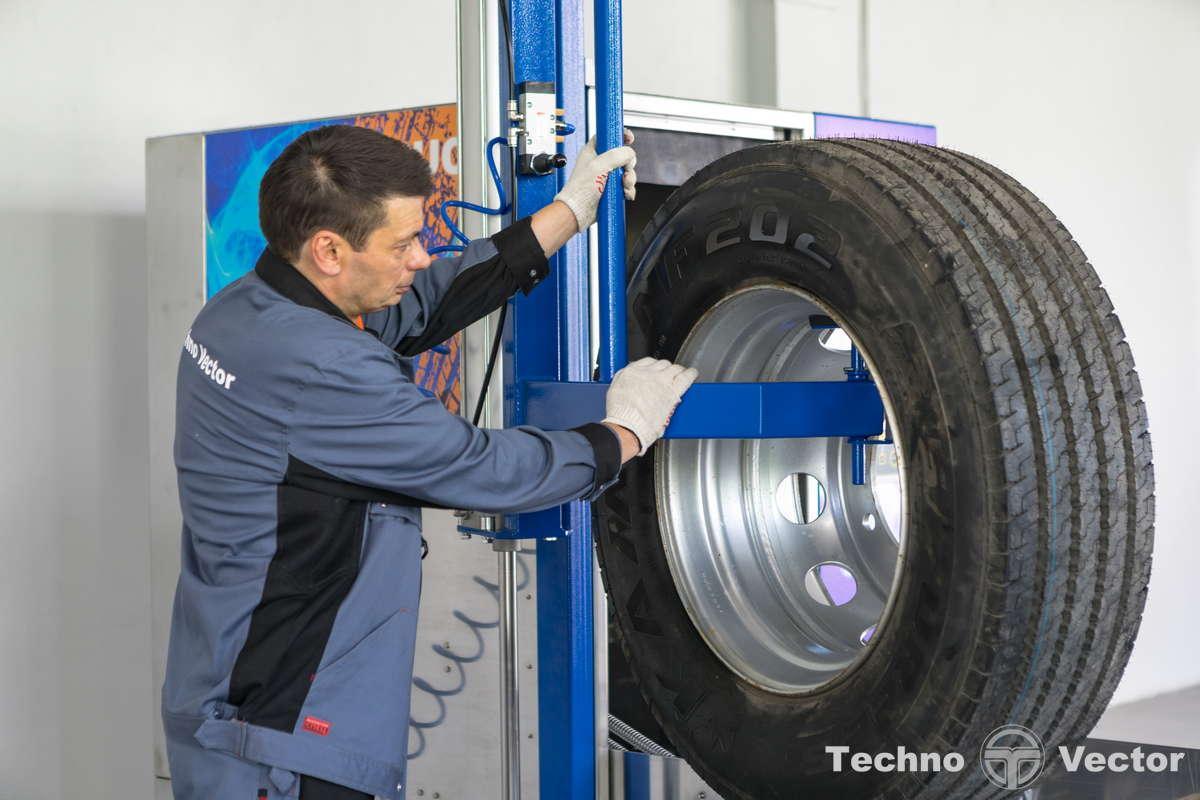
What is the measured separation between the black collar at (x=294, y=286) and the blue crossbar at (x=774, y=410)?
405 mm

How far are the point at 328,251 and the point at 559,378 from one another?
1.46 ft

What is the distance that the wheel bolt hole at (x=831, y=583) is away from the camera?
7.10 ft

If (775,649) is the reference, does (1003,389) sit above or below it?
above

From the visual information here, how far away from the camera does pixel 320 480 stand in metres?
1.69

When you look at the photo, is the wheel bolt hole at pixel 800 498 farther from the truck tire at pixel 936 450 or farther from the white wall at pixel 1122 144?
the white wall at pixel 1122 144

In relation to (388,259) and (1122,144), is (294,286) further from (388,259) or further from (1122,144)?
(1122,144)

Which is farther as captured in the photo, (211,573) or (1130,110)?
(1130,110)

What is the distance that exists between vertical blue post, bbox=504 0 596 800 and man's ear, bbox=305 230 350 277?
358 millimetres

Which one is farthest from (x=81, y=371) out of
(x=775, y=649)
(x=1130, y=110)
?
(x=1130, y=110)

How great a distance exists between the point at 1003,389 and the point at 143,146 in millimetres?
3051

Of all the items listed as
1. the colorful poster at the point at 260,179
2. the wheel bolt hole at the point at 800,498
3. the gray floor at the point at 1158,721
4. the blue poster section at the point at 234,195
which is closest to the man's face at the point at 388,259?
the wheel bolt hole at the point at 800,498

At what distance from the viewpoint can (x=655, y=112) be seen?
3082 millimetres

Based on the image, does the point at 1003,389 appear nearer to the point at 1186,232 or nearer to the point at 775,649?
the point at 775,649

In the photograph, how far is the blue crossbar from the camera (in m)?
1.82
